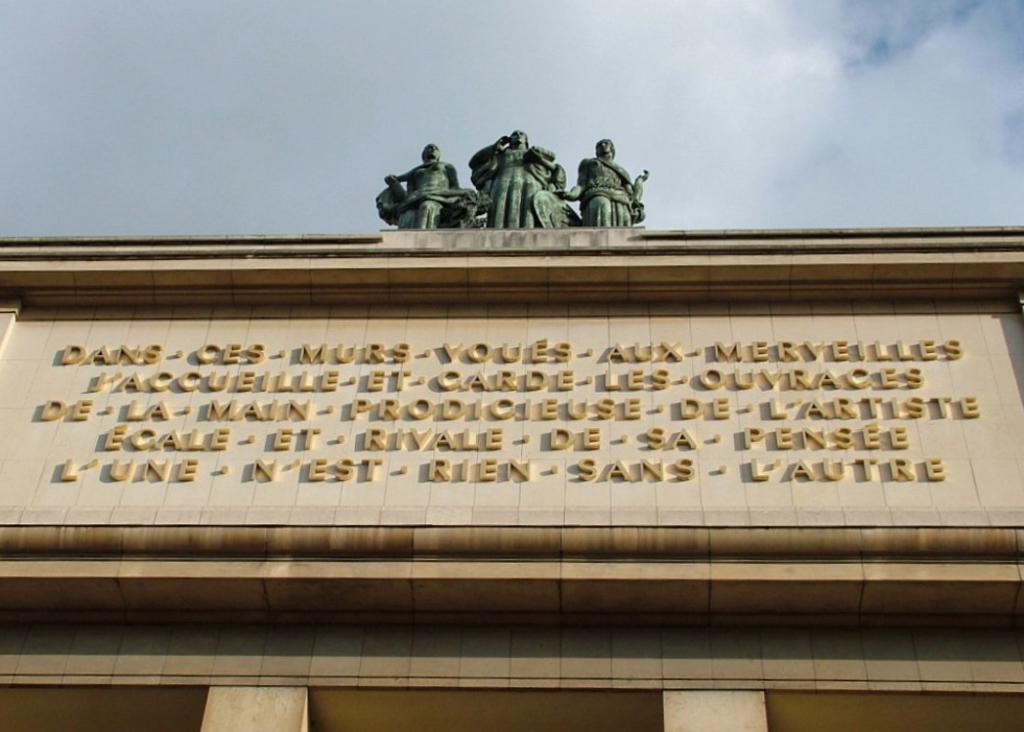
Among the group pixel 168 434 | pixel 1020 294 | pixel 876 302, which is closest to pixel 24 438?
pixel 168 434

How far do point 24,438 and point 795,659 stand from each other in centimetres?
836

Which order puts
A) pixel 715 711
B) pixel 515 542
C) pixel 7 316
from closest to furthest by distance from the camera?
1. pixel 715 711
2. pixel 515 542
3. pixel 7 316

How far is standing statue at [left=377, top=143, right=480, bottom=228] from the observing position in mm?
18453

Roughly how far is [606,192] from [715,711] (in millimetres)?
8157

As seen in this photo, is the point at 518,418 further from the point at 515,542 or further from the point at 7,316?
the point at 7,316

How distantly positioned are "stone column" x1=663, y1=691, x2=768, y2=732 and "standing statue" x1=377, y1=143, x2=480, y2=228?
764 centimetres

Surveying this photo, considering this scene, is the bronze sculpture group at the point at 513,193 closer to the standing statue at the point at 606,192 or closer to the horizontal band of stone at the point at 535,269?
the standing statue at the point at 606,192

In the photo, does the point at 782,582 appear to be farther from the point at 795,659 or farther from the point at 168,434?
the point at 168,434

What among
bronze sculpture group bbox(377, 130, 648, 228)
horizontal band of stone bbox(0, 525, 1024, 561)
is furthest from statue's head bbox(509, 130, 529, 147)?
horizontal band of stone bbox(0, 525, 1024, 561)

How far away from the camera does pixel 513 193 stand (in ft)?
61.2

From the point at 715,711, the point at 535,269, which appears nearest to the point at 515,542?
the point at 715,711

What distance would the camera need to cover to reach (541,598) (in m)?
13.3

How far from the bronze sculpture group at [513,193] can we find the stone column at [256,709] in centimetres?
713

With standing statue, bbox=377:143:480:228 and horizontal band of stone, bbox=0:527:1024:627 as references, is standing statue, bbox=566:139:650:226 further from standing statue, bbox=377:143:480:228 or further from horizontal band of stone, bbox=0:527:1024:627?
horizontal band of stone, bbox=0:527:1024:627
